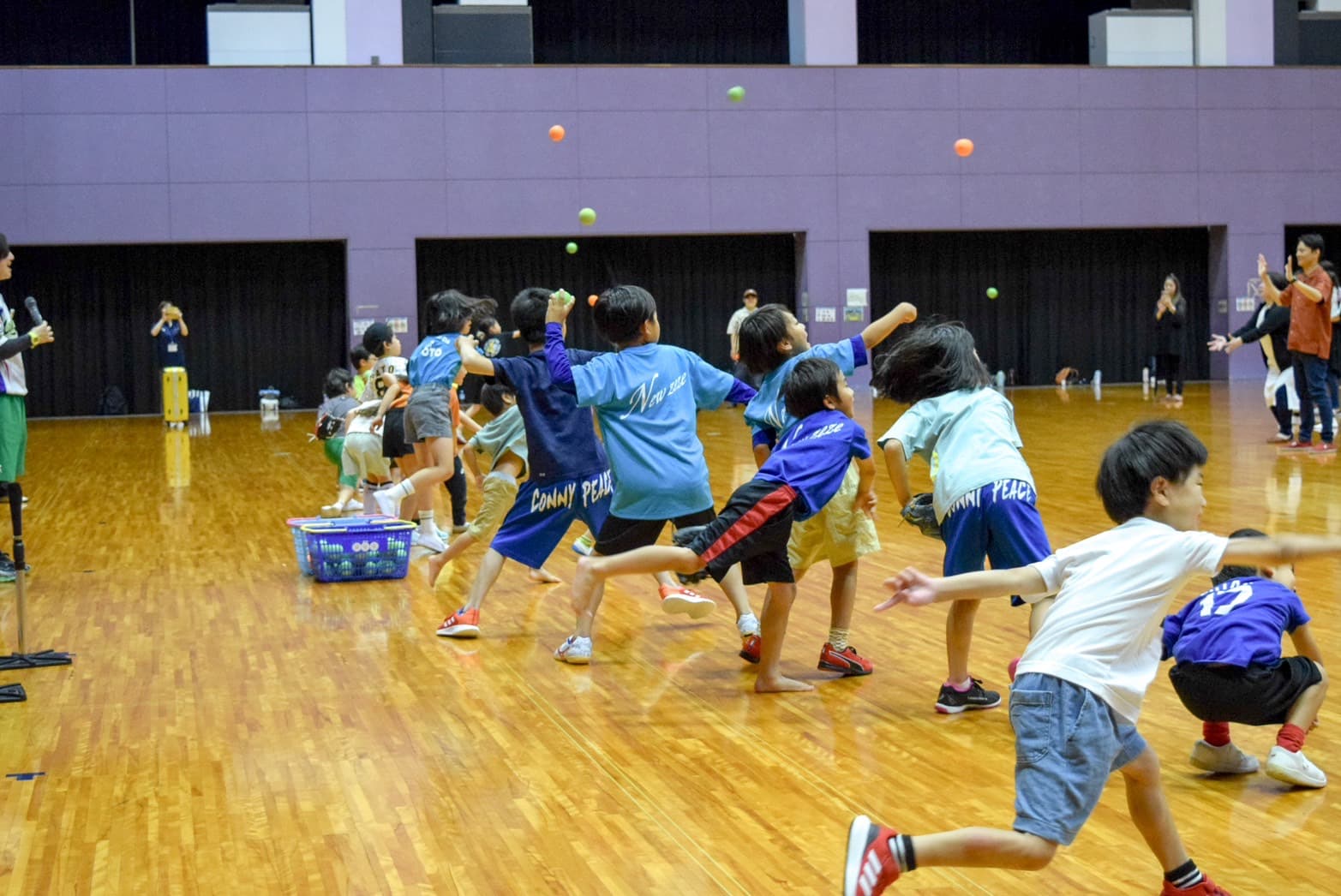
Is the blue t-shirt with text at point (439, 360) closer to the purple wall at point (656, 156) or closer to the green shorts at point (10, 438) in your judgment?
the green shorts at point (10, 438)

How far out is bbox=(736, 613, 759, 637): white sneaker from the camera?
583 cm

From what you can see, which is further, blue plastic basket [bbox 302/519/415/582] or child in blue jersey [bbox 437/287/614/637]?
blue plastic basket [bbox 302/519/415/582]

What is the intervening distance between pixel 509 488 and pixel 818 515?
249cm

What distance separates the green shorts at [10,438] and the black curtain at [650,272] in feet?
55.2

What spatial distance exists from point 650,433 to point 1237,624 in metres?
2.23

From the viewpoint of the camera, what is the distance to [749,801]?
395cm

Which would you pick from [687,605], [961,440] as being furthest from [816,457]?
[687,605]

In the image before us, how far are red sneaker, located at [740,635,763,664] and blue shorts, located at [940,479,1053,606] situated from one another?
1.17m

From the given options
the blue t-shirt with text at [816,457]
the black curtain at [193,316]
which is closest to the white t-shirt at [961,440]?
the blue t-shirt with text at [816,457]

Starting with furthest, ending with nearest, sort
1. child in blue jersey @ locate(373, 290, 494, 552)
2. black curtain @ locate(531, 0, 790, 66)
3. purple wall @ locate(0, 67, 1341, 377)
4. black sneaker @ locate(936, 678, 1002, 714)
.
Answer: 1. black curtain @ locate(531, 0, 790, 66)
2. purple wall @ locate(0, 67, 1341, 377)
3. child in blue jersey @ locate(373, 290, 494, 552)
4. black sneaker @ locate(936, 678, 1002, 714)

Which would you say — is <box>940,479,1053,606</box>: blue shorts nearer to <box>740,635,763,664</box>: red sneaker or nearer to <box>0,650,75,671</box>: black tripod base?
<box>740,635,763,664</box>: red sneaker

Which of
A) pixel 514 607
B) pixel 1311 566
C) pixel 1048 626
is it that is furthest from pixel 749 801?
pixel 1311 566

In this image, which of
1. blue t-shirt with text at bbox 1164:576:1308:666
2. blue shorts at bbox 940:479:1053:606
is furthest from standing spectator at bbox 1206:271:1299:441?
blue t-shirt with text at bbox 1164:576:1308:666

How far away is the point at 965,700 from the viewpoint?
191 inches
